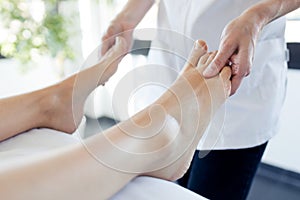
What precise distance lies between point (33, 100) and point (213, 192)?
0.56 m

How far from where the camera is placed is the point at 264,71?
964 mm

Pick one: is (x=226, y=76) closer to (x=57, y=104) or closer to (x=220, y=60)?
(x=220, y=60)

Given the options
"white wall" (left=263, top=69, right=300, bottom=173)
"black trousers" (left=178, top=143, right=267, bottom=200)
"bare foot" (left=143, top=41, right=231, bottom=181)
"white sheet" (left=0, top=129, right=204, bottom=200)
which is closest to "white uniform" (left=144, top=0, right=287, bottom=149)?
"black trousers" (left=178, top=143, right=267, bottom=200)

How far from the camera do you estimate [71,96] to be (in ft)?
3.03

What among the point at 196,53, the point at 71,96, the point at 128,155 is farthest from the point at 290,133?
the point at 128,155

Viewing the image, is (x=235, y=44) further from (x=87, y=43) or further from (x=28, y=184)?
(x=87, y=43)

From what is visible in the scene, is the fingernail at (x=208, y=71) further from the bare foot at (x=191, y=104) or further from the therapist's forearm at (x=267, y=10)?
the therapist's forearm at (x=267, y=10)

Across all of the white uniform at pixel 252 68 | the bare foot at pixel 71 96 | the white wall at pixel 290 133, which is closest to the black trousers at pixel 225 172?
A: the white uniform at pixel 252 68

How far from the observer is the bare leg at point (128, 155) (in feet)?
1.78

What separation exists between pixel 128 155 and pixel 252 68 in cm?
47

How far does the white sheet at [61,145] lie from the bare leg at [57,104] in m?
0.03

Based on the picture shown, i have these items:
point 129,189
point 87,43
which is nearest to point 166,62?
point 129,189

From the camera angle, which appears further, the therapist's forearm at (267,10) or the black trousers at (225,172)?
the black trousers at (225,172)

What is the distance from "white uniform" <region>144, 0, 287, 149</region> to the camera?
949mm
